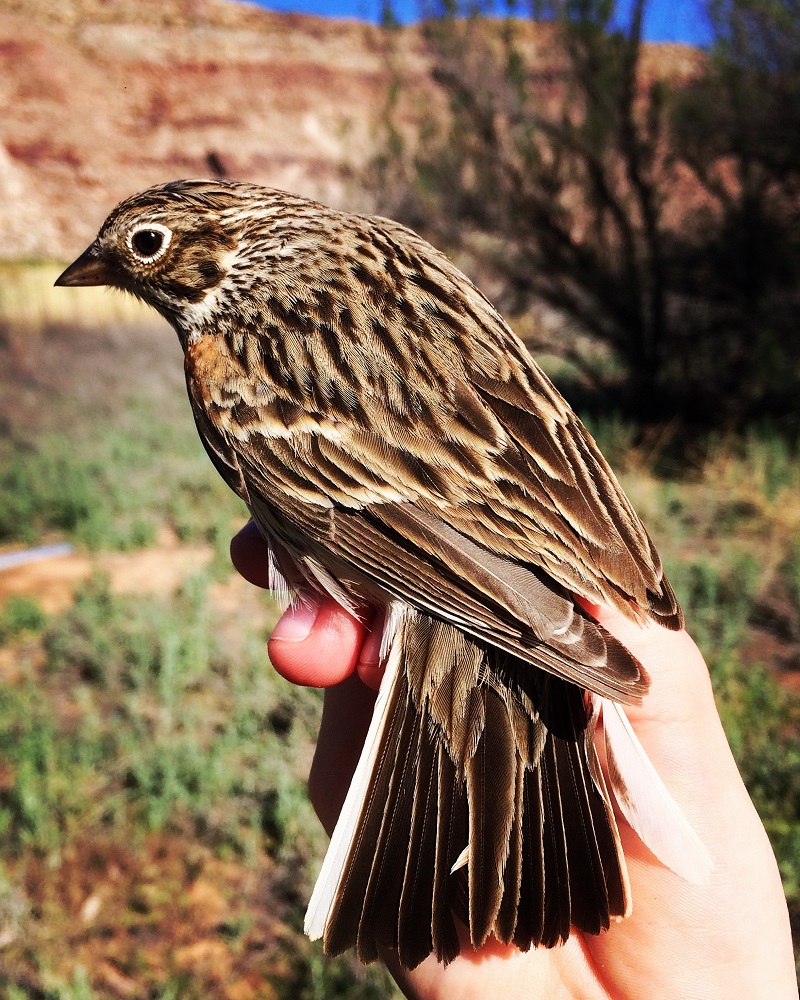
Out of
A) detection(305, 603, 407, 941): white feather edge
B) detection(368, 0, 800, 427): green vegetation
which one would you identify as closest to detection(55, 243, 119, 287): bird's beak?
detection(305, 603, 407, 941): white feather edge

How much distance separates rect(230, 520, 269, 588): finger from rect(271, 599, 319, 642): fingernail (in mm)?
201

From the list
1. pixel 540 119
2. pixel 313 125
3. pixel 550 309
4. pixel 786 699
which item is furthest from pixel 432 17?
pixel 313 125

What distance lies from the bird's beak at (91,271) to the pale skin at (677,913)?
117 cm

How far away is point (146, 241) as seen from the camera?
6.45 feet

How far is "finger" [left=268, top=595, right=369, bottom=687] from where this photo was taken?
1703 millimetres

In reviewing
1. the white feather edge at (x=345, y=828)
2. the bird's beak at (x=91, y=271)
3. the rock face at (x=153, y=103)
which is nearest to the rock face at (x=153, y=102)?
the rock face at (x=153, y=103)

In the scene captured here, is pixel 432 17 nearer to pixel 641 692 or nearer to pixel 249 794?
pixel 249 794

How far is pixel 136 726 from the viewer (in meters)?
3.16

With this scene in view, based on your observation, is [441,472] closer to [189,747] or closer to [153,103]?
[189,747]

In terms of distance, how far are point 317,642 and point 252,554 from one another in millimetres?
373

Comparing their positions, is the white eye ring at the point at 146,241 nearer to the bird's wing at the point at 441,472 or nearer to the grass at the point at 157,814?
the bird's wing at the point at 441,472

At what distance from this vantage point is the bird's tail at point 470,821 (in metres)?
1.32

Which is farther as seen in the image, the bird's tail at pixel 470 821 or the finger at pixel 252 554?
the finger at pixel 252 554

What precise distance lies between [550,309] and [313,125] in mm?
15596
